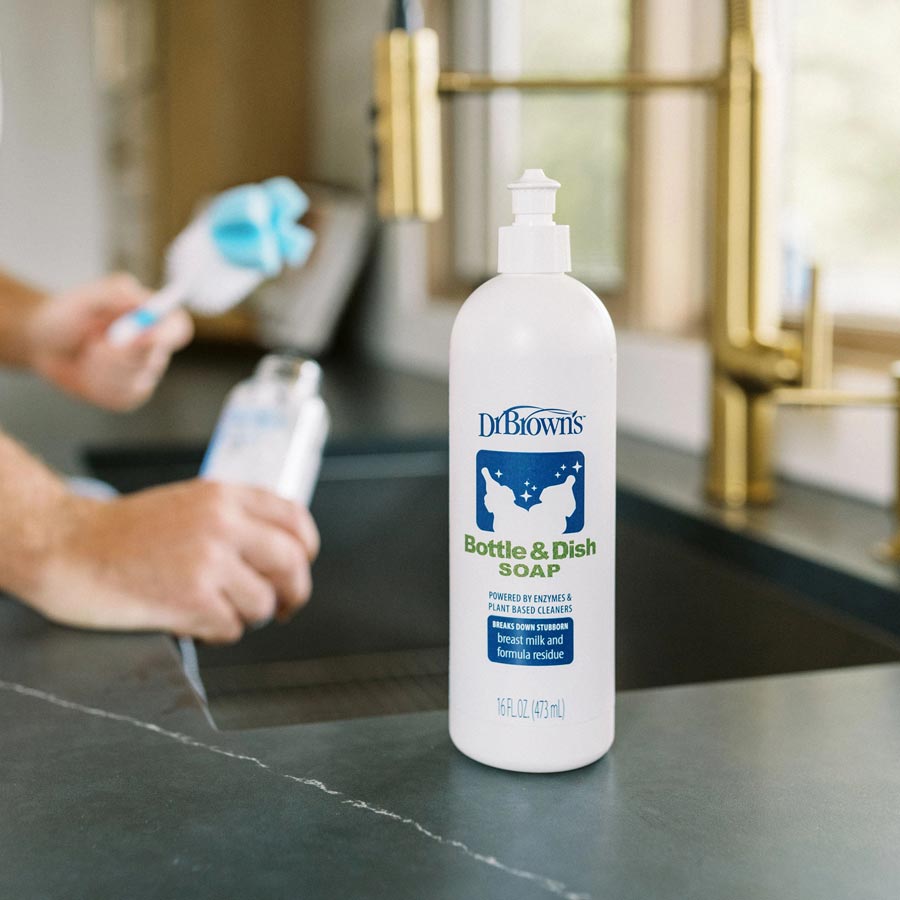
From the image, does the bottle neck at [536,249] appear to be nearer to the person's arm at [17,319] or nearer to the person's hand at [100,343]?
the person's hand at [100,343]

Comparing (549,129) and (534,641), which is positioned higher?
(549,129)

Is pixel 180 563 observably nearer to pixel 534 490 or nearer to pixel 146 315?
pixel 534 490

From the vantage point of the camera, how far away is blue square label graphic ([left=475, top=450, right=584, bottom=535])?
526 millimetres

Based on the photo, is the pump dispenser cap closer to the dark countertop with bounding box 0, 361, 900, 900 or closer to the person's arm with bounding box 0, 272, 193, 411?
the dark countertop with bounding box 0, 361, 900, 900

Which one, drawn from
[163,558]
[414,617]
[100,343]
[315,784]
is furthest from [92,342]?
[315,784]

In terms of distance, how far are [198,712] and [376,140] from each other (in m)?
0.57

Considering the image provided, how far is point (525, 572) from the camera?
21.0 inches

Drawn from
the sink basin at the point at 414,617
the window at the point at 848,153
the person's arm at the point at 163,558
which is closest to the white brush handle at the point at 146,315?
the sink basin at the point at 414,617

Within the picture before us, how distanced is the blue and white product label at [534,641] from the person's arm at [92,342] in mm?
810

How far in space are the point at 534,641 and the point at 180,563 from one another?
32 centimetres

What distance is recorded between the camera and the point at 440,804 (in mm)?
536

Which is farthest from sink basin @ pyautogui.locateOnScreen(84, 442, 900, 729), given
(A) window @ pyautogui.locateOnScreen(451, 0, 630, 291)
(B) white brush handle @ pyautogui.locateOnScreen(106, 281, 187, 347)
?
(A) window @ pyautogui.locateOnScreen(451, 0, 630, 291)

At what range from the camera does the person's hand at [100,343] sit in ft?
4.24

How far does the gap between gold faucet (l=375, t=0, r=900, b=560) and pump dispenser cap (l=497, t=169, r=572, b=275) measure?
19.9 inches
